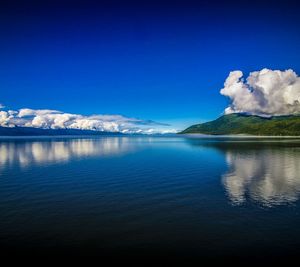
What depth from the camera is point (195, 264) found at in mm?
17922

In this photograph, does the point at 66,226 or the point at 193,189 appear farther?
the point at 193,189

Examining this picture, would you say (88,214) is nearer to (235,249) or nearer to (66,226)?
(66,226)

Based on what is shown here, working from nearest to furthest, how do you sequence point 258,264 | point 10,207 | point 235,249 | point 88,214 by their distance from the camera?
point 258,264
point 235,249
point 88,214
point 10,207

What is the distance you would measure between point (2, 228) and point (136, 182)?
24602 mm

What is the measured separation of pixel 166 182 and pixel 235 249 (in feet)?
84.1

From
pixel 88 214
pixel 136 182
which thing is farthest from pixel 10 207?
pixel 136 182

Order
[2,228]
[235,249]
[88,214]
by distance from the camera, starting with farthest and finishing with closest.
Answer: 1. [88,214]
2. [2,228]
3. [235,249]

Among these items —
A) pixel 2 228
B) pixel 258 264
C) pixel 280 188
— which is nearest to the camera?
pixel 258 264

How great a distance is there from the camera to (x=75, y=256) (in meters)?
18.9

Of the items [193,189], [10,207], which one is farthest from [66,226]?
[193,189]

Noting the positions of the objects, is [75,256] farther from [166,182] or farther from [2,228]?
[166,182]

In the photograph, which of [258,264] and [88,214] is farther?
[88,214]

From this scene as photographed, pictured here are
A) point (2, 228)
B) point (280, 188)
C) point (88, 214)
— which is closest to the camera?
point (2, 228)

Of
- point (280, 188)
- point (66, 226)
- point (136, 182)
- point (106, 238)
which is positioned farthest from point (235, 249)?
point (136, 182)
